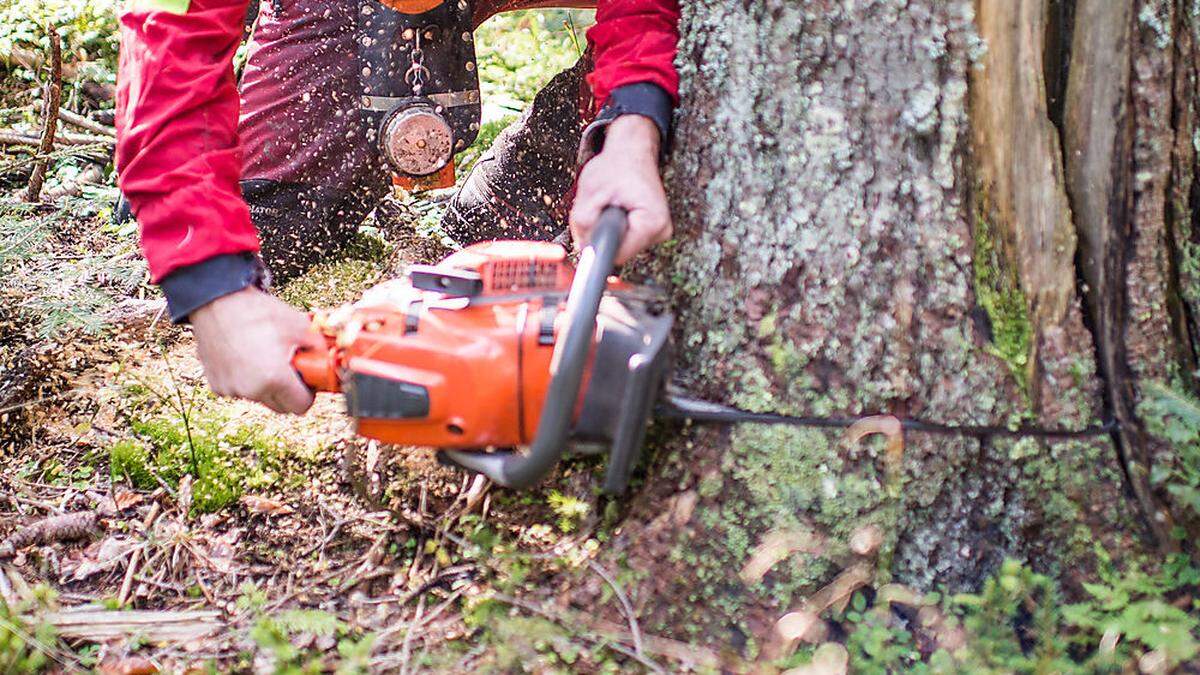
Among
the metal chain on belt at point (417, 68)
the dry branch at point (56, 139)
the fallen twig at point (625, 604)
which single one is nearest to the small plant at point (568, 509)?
the fallen twig at point (625, 604)

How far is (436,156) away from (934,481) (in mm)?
1778

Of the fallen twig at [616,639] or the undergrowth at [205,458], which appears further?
the undergrowth at [205,458]

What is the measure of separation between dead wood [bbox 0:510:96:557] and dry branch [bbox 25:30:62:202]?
1685mm

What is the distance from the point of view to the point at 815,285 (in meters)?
1.69

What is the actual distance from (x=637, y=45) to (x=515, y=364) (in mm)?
743

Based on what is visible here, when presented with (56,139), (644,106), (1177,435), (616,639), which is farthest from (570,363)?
(56,139)

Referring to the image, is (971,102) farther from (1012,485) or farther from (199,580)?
A: (199,580)

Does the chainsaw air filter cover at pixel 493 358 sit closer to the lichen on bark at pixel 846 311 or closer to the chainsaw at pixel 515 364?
the chainsaw at pixel 515 364

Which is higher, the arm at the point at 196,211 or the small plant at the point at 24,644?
the arm at the point at 196,211

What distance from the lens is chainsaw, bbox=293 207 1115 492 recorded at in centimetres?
151

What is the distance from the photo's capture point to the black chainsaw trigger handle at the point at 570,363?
4.68 ft


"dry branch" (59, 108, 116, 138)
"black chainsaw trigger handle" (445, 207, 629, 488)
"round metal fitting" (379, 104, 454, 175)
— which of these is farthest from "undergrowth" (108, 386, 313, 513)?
"dry branch" (59, 108, 116, 138)

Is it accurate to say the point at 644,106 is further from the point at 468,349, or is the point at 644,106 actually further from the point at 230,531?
the point at 230,531

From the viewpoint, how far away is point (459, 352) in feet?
5.10
